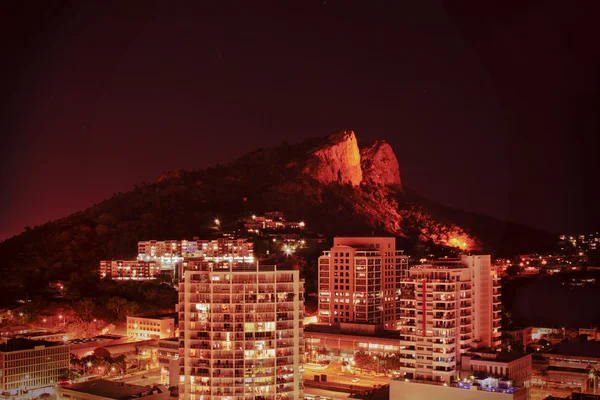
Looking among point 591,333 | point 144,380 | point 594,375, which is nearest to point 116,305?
point 144,380

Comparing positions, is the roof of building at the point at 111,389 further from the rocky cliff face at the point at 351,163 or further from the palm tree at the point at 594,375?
the rocky cliff face at the point at 351,163

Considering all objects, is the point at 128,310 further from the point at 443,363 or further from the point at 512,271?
the point at 512,271

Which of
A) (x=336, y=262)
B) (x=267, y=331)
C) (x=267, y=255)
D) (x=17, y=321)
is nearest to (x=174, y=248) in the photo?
(x=267, y=255)

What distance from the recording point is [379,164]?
238 ft

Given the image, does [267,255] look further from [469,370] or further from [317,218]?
[469,370]

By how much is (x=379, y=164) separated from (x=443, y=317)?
50265 millimetres

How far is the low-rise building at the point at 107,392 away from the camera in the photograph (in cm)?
2197

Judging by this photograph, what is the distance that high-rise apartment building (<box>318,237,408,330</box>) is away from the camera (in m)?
34.9

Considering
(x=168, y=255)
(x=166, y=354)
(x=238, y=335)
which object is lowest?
(x=166, y=354)

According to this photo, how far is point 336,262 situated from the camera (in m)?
35.5

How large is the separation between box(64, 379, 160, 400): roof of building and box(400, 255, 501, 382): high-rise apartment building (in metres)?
8.27

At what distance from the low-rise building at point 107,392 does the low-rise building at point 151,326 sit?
32.4 feet

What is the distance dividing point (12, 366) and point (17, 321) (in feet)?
41.4

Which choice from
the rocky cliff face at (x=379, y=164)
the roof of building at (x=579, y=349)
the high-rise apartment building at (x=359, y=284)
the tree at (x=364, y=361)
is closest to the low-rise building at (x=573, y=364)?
the roof of building at (x=579, y=349)
